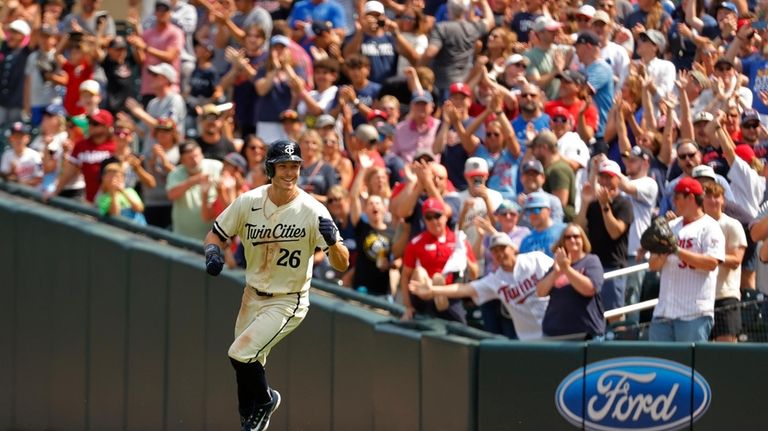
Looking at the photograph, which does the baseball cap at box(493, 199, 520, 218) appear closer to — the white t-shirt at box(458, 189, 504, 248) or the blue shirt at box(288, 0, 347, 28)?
the white t-shirt at box(458, 189, 504, 248)

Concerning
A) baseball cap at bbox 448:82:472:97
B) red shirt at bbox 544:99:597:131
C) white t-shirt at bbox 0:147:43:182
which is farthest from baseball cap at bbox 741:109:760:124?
white t-shirt at bbox 0:147:43:182

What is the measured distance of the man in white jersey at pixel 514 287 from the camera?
11.5m

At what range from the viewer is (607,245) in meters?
12.1

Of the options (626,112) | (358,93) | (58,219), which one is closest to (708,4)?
(626,112)

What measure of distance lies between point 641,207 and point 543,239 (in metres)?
0.89

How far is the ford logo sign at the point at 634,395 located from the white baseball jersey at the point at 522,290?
2.27ft

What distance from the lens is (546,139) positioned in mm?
12773

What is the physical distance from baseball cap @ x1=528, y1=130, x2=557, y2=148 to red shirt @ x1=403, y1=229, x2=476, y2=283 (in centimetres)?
118

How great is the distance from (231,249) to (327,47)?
129 inches

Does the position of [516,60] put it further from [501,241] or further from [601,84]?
[501,241]

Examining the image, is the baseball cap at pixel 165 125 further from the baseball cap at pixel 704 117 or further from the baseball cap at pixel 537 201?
the baseball cap at pixel 704 117

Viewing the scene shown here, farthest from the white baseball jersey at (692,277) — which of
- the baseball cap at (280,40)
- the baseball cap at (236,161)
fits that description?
the baseball cap at (280,40)

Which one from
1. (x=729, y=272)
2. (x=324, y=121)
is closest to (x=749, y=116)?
(x=729, y=272)

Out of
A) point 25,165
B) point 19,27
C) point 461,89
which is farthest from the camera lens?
point 19,27
